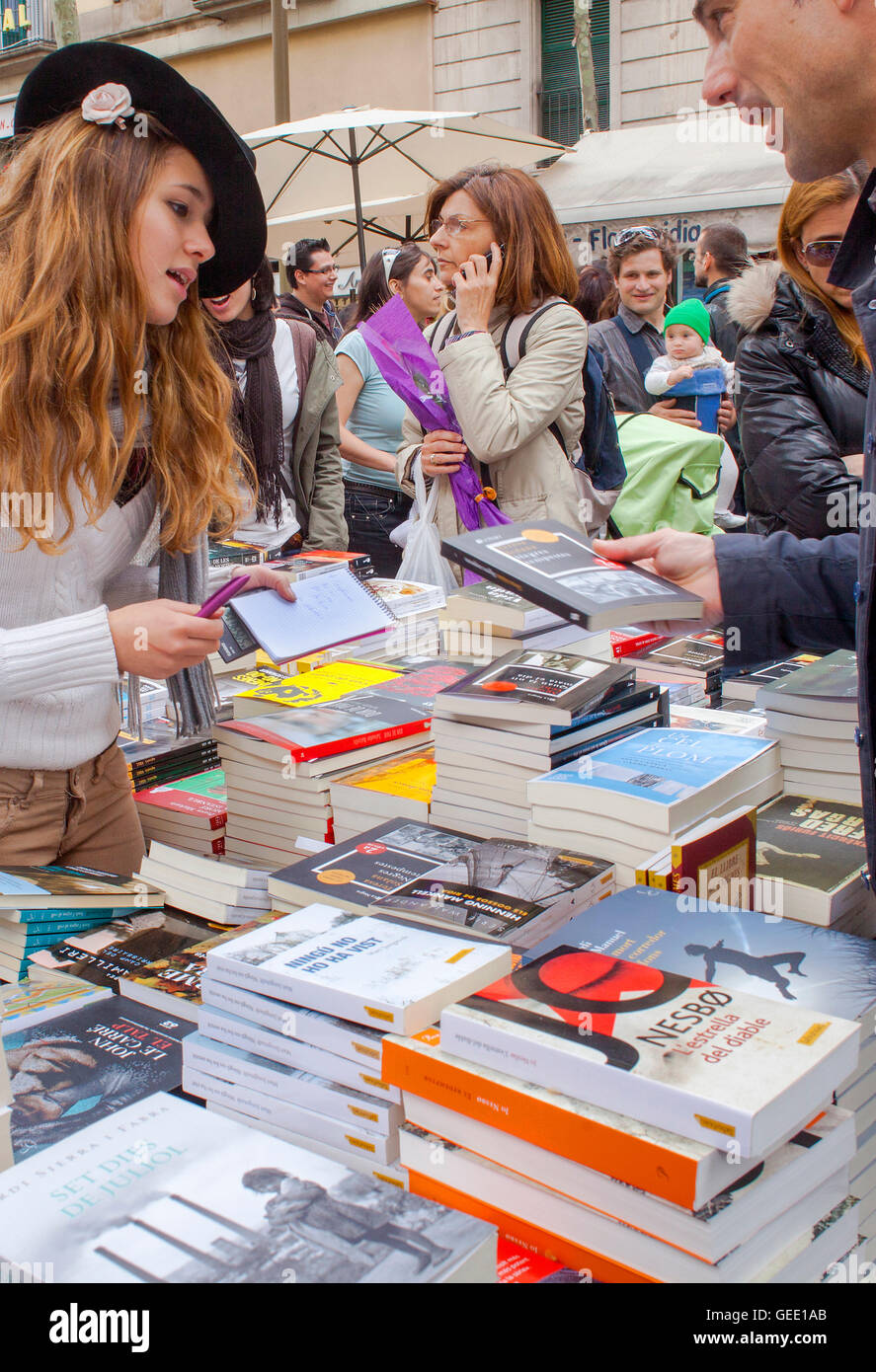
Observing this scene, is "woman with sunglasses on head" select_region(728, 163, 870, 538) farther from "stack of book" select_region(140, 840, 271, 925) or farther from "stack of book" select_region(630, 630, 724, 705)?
"stack of book" select_region(140, 840, 271, 925)

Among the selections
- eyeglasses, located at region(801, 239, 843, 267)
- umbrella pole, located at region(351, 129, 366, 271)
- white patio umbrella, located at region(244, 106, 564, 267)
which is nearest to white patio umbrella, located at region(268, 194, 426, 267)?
white patio umbrella, located at region(244, 106, 564, 267)

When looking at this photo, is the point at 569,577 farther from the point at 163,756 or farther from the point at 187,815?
the point at 163,756

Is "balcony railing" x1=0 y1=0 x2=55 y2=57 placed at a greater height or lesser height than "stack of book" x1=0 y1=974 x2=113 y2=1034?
greater

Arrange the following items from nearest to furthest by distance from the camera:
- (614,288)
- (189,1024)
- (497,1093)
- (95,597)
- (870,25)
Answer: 1. (497,1093)
2. (870,25)
3. (189,1024)
4. (95,597)
5. (614,288)

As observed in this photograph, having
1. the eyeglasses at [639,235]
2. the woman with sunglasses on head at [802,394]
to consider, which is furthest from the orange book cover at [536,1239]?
the eyeglasses at [639,235]

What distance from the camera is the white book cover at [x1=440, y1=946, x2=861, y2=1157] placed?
0.88 metres

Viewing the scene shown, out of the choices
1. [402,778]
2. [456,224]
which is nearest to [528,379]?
[456,224]

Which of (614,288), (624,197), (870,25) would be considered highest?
(624,197)

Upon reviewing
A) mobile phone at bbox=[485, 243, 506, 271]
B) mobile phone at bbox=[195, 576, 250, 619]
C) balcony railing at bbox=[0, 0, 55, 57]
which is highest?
balcony railing at bbox=[0, 0, 55, 57]

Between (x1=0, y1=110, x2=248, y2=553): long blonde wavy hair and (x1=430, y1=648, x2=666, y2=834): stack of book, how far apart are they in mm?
685

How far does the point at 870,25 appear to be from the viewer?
1165 millimetres

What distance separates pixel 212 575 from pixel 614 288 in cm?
374
